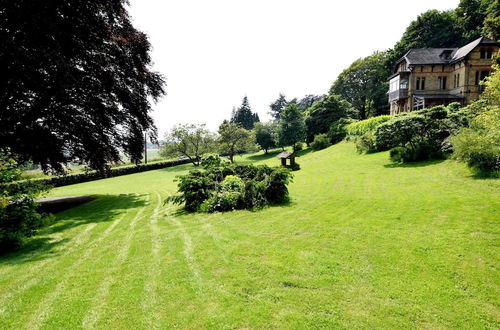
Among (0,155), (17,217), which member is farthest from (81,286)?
(0,155)

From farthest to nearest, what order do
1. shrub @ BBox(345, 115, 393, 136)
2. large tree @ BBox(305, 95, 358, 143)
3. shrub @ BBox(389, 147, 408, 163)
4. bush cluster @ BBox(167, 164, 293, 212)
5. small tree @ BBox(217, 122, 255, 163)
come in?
small tree @ BBox(217, 122, 255, 163) < large tree @ BBox(305, 95, 358, 143) < shrub @ BBox(345, 115, 393, 136) < shrub @ BBox(389, 147, 408, 163) < bush cluster @ BBox(167, 164, 293, 212)

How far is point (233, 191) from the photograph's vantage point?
10828mm

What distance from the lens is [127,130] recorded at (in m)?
16.1

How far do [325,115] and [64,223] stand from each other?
4063 cm

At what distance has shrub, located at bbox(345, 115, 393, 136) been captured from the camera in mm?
28508

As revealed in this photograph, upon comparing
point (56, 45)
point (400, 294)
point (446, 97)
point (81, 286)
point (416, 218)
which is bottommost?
point (81, 286)

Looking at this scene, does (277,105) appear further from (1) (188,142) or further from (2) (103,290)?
(2) (103,290)

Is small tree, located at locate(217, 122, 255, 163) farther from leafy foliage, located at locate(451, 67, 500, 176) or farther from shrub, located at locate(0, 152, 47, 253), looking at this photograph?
shrub, located at locate(0, 152, 47, 253)

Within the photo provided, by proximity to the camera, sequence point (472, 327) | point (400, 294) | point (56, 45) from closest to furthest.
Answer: point (472, 327), point (400, 294), point (56, 45)

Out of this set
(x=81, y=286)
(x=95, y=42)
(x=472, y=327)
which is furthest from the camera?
(x=95, y=42)

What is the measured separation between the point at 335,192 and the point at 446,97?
3101 centimetres

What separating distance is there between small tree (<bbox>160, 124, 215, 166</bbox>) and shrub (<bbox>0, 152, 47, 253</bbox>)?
1562 inches

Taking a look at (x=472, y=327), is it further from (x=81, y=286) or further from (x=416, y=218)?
(x=81, y=286)

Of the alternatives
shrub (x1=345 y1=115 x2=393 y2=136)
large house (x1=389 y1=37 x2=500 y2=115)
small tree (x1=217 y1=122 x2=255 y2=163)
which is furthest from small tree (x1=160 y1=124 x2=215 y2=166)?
large house (x1=389 y1=37 x2=500 y2=115)
